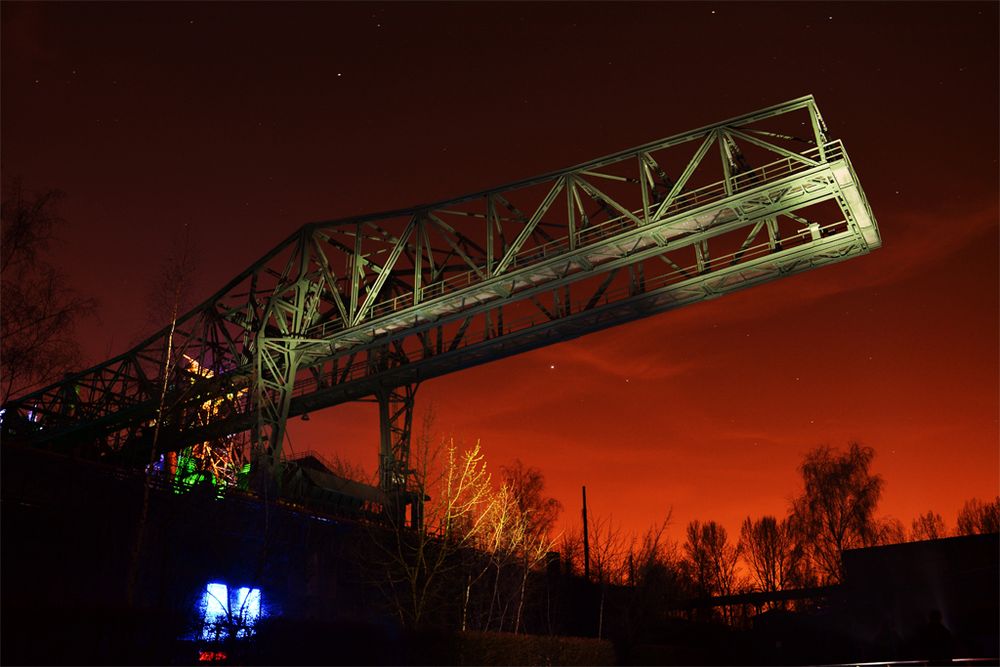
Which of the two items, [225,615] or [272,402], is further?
[272,402]

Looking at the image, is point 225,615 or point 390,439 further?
point 390,439

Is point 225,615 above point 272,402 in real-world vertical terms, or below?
below

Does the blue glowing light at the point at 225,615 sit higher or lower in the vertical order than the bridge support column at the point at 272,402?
lower

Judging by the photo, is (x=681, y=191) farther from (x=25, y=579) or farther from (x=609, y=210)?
(x=25, y=579)

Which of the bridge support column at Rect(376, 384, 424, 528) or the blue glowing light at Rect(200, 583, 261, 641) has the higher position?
the bridge support column at Rect(376, 384, 424, 528)

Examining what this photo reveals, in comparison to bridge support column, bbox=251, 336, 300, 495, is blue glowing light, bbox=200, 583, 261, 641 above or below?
below

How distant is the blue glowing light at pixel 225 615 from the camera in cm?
1647

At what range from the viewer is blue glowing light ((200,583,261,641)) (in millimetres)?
16469

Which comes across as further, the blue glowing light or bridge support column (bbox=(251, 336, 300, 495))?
bridge support column (bbox=(251, 336, 300, 495))

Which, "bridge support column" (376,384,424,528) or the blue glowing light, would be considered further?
"bridge support column" (376,384,424,528)

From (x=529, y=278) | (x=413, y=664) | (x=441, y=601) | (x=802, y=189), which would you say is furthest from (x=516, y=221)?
(x=413, y=664)

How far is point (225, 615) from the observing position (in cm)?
1847

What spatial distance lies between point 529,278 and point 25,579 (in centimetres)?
1678

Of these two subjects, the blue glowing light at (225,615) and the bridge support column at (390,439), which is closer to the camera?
the blue glowing light at (225,615)
